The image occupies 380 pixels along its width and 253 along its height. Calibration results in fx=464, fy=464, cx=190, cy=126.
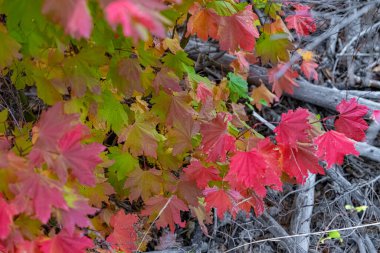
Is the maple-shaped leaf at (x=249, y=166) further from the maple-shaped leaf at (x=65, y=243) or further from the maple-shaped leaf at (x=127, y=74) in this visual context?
the maple-shaped leaf at (x=65, y=243)

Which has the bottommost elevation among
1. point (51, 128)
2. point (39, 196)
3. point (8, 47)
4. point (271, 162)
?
point (271, 162)

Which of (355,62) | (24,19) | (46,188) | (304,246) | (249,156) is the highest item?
(24,19)

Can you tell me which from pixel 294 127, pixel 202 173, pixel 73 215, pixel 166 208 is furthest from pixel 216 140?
pixel 73 215

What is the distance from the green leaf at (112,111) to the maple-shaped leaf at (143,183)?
0.26 metres

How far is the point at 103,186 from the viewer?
2.07 metres

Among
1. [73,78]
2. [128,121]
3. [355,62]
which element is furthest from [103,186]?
[355,62]

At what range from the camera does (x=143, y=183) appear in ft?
7.07

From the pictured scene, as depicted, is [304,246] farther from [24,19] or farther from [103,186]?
[24,19]

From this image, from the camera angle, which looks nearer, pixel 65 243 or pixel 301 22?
pixel 65 243

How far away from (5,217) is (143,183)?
3.14 ft

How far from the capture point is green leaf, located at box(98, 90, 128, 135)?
196 cm

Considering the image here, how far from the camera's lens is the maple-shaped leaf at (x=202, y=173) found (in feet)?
6.77

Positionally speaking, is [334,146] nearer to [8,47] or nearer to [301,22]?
[301,22]

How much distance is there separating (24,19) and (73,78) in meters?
0.35
